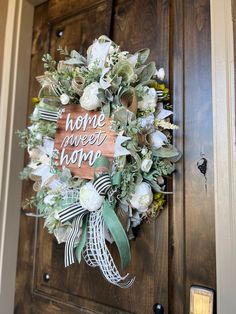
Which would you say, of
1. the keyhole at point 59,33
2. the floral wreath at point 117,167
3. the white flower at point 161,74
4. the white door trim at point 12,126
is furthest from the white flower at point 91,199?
the keyhole at point 59,33

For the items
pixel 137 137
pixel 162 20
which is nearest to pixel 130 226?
pixel 137 137

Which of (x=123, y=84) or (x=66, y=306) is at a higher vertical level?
(x=123, y=84)

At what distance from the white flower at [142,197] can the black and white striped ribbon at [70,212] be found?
0.13 m

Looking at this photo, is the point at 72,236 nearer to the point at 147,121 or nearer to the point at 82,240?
the point at 82,240

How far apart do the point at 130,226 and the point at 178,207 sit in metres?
0.13

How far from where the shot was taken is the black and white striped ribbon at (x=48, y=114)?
850 mm

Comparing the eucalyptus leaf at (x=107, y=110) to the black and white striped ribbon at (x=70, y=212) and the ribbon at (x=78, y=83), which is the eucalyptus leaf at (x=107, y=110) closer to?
the ribbon at (x=78, y=83)

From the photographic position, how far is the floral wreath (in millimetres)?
Answer: 662

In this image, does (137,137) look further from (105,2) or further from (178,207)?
(105,2)

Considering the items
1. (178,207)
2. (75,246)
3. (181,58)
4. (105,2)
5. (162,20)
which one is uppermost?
(105,2)

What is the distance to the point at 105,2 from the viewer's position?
0.94m

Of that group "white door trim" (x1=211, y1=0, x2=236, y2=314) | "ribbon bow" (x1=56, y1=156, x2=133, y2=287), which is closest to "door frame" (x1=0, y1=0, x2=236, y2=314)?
"white door trim" (x1=211, y1=0, x2=236, y2=314)

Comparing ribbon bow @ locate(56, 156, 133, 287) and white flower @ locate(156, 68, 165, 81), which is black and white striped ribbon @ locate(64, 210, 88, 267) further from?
white flower @ locate(156, 68, 165, 81)

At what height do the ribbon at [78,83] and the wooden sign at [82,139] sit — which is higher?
the ribbon at [78,83]
